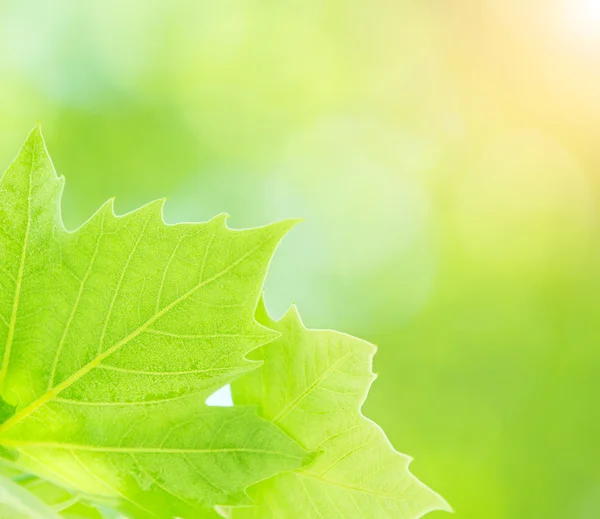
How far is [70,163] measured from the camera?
6.62m

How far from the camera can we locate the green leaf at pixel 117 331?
371 millimetres

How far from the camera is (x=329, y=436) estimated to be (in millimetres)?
416

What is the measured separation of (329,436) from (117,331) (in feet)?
0.45

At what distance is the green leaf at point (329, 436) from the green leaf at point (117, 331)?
53 mm

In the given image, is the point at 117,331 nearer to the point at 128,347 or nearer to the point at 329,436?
the point at 128,347

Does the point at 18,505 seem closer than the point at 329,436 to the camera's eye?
Yes

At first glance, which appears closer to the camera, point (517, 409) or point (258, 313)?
point (258, 313)

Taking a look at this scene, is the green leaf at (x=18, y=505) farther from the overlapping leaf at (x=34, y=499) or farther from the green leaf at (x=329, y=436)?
the green leaf at (x=329, y=436)

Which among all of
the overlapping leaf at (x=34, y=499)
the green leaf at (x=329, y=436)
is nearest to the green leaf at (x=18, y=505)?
the overlapping leaf at (x=34, y=499)

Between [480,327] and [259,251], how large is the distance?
7690mm

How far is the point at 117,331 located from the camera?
14.8 inches

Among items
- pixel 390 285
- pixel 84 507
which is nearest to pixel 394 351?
pixel 390 285

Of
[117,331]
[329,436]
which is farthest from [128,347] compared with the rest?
[329,436]

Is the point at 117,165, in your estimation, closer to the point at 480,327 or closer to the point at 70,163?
the point at 70,163
